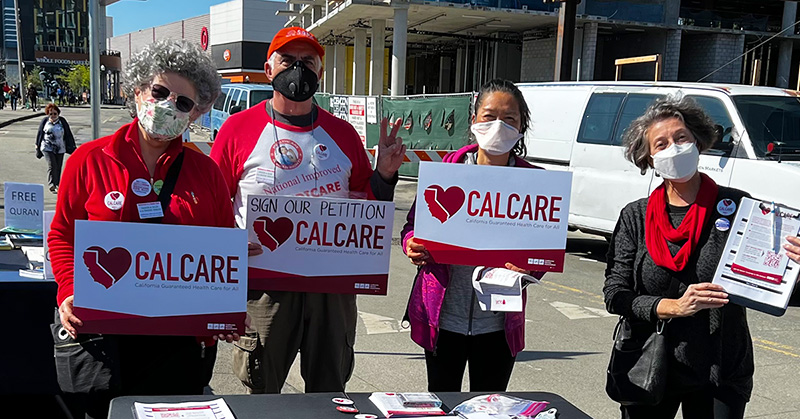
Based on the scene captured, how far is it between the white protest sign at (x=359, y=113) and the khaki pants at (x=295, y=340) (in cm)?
1421

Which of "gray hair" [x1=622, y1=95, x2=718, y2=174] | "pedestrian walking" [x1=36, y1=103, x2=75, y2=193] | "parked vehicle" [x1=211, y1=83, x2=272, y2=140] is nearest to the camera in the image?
"gray hair" [x1=622, y1=95, x2=718, y2=174]

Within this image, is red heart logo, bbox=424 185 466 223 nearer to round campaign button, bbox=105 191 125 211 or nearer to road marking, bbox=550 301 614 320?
round campaign button, bbox=105 191 125 211

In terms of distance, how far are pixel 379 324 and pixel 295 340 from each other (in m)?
3.16

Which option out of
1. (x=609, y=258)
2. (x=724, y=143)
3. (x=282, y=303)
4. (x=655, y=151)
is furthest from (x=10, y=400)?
(x=724, y=143)

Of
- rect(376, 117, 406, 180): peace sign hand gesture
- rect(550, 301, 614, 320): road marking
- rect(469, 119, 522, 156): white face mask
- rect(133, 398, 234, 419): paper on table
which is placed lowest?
rect(550, 301, 614, 320): road marking

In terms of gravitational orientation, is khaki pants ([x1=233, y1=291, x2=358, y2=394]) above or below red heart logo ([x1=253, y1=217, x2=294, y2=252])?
below

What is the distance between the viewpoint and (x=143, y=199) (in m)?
2.55

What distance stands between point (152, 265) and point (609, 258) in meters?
1.86

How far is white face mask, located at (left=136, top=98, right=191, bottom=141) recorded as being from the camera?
2.58 metres

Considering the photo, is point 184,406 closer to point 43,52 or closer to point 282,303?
point 282,303

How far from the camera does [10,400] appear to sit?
3502 mm

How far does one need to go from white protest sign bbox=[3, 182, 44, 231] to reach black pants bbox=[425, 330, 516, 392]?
2.61m

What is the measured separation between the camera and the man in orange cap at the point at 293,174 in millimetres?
3010

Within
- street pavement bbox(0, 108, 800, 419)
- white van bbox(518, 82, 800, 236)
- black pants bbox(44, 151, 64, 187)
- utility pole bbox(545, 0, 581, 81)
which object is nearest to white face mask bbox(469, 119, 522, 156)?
street pavement bbox(0, 108, 800, 419)
